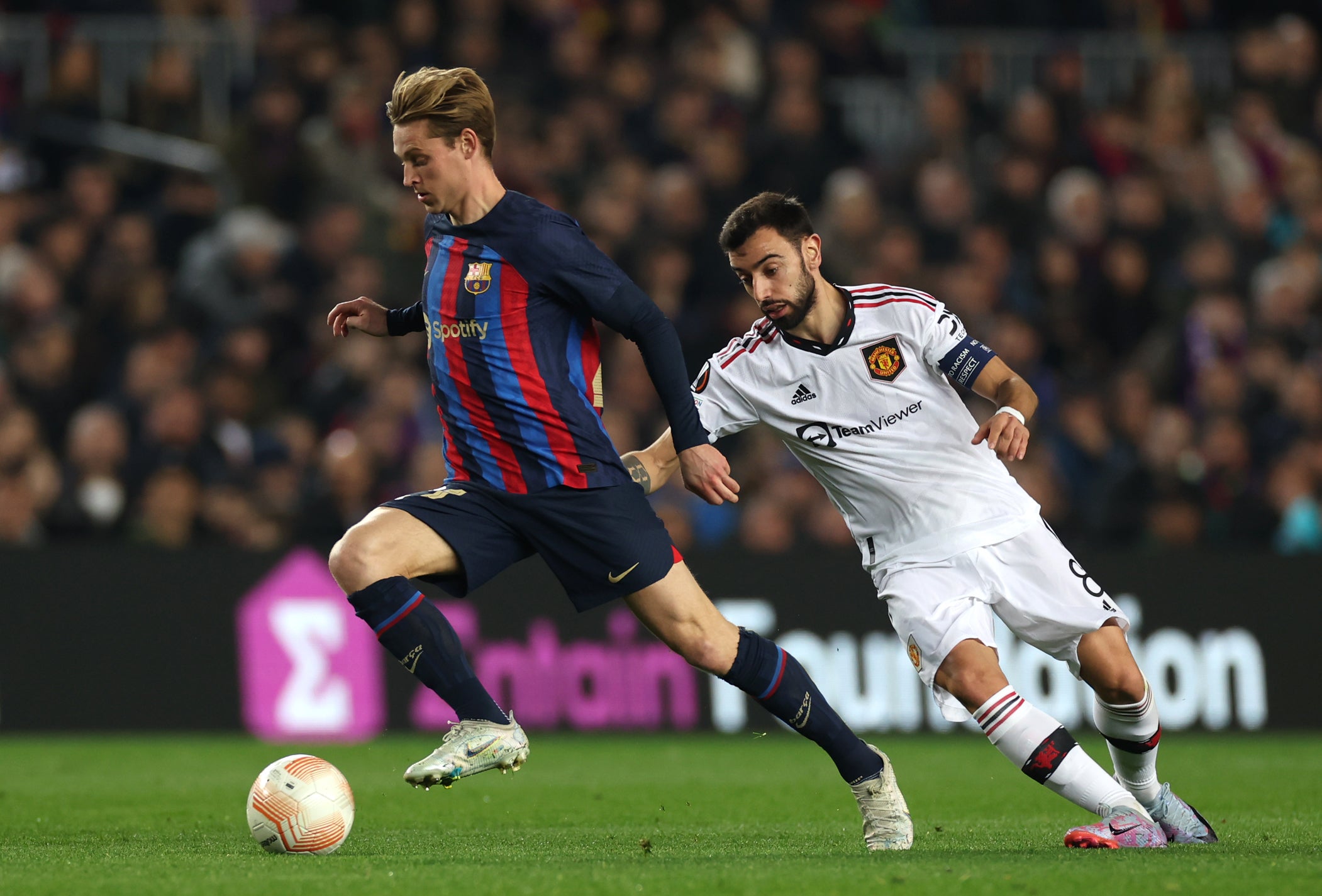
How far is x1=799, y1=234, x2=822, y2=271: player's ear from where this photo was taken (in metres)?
5.83

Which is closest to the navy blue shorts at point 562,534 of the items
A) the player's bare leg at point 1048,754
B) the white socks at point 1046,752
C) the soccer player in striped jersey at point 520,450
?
the soccer player in striped jersey at point 520,450

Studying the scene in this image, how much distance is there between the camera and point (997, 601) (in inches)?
224

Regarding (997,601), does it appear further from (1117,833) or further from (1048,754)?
(1117,833)

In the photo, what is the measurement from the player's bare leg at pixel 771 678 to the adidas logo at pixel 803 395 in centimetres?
72

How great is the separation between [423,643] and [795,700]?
1226 mm

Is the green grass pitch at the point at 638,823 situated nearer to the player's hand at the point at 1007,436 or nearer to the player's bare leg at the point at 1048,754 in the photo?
the player's bare leg at the point at 1048,754

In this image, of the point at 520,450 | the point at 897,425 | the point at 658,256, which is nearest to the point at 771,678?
the point at 897,425

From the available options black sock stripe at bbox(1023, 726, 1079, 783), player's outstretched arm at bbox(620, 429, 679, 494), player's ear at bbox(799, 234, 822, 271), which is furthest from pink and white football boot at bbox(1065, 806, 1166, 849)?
player's ear at bbox(799, 234, 822, 271)

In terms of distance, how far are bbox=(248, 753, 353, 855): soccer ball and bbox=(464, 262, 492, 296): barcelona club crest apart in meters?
1.58

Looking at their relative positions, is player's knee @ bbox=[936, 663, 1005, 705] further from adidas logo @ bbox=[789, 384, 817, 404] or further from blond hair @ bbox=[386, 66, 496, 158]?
blond hair @ bbox=[386, 66, 496, 158]

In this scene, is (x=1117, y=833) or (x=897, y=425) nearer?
(x=1117, y=833)

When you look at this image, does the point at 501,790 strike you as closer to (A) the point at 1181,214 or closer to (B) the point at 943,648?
(B) the point at 943,648

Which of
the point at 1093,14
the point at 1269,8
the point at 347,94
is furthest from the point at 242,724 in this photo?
the point at 1269,8

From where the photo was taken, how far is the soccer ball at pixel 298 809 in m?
5.43
